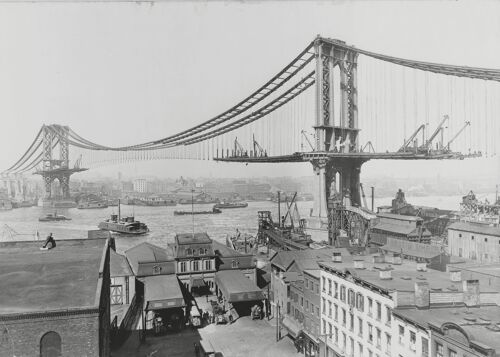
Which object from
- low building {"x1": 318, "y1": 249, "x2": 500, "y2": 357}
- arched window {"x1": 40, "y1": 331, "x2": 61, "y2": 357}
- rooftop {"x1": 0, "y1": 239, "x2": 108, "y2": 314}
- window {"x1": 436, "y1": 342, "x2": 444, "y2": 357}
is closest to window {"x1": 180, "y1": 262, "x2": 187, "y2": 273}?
low building {"x1": 318, "y1": 249, "x2": 500, "y2": 357}

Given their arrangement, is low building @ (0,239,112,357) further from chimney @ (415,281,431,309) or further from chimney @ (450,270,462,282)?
chimney @ (450,270,462,282)

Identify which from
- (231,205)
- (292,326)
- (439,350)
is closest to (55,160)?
(231,205)

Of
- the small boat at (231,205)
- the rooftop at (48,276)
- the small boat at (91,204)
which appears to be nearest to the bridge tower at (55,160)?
the small boat at (91,204)

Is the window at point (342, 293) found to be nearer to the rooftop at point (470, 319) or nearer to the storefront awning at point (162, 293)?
the rooftop at point (470, 319)

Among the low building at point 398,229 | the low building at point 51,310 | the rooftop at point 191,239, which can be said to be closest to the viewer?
the low building at point 51,310

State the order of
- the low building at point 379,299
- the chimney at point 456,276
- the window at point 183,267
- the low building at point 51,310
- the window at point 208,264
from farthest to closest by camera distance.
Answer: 1. the window at point 208,264
2. the window at point 183,267
3. the chimney at point 456,276
4. the low building at point 379,299
5. the low building at point 51,310

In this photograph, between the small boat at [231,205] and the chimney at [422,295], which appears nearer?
the chimney at [422,295]

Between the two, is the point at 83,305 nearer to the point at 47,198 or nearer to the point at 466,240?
the point at 466,240
